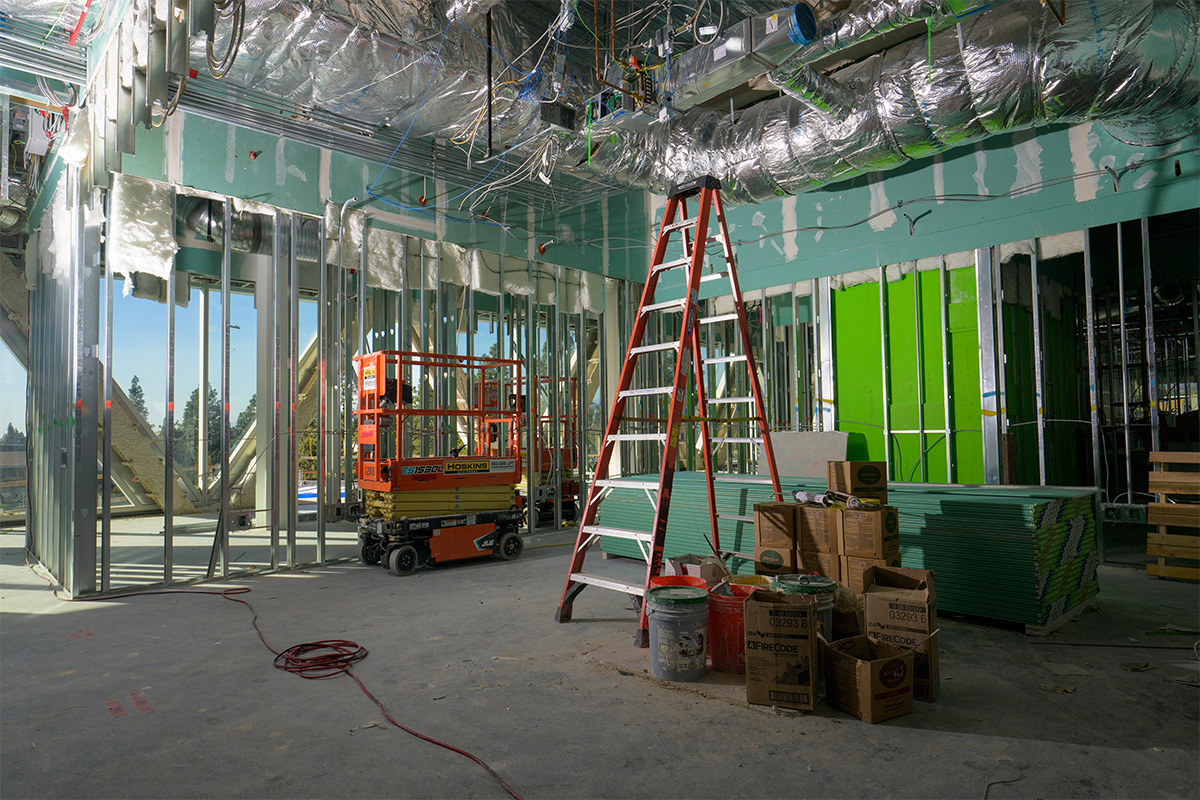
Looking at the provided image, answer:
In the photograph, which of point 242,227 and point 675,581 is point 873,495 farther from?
point 242,227

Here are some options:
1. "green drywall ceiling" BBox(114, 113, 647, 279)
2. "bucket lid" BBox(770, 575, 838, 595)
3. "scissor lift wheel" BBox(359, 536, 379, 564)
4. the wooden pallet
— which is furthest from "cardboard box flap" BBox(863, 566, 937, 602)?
"green drywall ceiling" BBox(114, 113, 647, 279)

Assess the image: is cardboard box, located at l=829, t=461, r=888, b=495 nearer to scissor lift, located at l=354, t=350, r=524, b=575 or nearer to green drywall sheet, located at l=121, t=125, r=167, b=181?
scissor lift, located at l=354, t=350, r=524, b=575

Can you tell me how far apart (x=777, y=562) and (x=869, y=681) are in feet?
4.44

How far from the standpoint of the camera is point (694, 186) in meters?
3.86

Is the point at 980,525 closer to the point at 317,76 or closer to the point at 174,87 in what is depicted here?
the point at 317,76

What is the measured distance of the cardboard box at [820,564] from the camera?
3758 mm

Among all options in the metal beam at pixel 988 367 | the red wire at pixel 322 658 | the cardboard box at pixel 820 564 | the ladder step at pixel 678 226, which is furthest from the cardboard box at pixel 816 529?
the metal beam at pixel 988 367

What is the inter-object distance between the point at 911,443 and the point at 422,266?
5273 mm

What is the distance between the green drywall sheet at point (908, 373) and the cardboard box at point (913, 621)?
3.86m

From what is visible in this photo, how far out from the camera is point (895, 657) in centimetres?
Result: 269

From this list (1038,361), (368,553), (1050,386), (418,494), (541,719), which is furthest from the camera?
(1050,386)

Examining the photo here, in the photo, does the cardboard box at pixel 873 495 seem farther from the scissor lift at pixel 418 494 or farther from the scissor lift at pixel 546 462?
the scissor lift at pixel 546 462

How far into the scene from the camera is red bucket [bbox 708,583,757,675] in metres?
3.21

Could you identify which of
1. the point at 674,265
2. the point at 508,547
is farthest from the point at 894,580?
the point at 508,547
